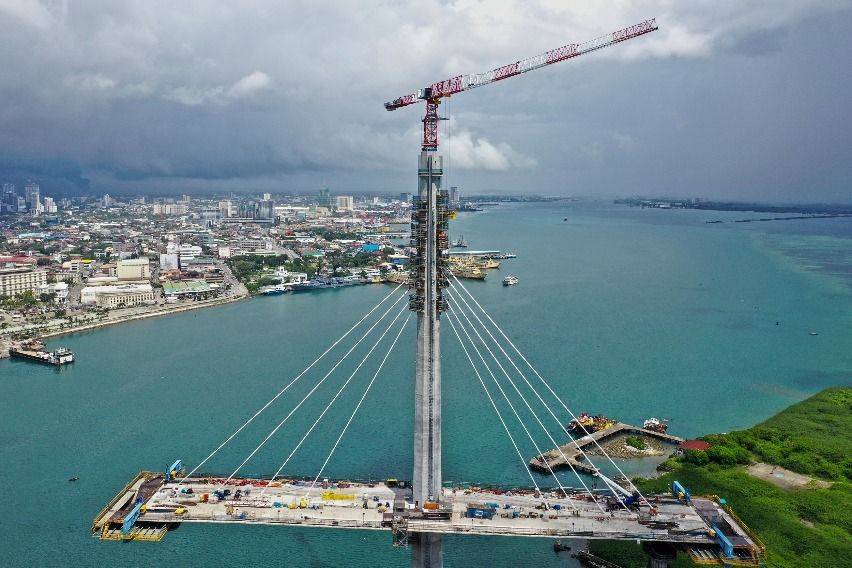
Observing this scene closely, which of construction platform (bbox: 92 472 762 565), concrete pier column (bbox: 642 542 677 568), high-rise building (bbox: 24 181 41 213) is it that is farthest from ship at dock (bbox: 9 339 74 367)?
high-rise building (bbox: 24 181 41 213)

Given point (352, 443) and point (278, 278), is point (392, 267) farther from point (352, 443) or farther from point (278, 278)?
point (352, 443)

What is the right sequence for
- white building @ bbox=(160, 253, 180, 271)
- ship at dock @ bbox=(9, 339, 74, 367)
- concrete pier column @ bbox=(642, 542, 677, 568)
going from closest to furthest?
concrete pier column @ bbox=(642, 542, 677, 568)
ship at dock @ bbox=(9, 339, 74, 367)
white building @ bbox=(160, 253, 180, 271)

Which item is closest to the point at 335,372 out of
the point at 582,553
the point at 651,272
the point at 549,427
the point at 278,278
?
the point at 549,427

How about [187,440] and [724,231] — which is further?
[724,231]

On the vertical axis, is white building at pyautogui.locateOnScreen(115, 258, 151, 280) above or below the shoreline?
above

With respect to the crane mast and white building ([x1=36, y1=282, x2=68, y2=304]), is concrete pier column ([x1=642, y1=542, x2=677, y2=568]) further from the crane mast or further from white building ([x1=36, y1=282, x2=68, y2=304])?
white building ([x1=36, y1=282, x2=68, y2=304])

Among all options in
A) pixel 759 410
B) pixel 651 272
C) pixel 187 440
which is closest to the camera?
pixel 187 440
